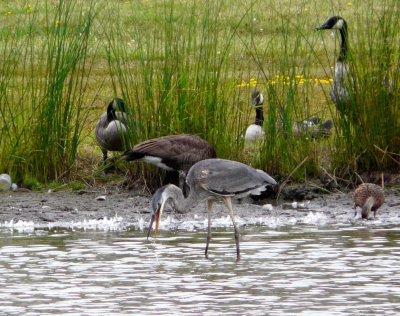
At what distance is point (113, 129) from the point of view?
11094mm

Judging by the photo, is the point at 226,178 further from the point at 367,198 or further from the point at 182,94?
the point at 182,94

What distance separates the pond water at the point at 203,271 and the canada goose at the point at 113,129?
164 cm

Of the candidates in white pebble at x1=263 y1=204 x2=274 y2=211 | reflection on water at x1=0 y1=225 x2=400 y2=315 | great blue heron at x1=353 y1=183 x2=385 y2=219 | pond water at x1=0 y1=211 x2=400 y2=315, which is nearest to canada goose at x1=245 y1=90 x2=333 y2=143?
white pebble at x1=263 y1=204 x2=274 y2=211

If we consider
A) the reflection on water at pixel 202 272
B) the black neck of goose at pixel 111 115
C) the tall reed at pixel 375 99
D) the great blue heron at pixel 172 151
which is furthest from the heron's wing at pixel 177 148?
the black neck of goose at pixel 111 115

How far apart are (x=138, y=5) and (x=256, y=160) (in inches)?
584

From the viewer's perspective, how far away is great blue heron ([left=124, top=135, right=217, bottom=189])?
9656mm

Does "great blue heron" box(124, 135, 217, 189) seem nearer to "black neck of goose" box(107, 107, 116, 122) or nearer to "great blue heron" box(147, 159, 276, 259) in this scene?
"great blue heron" box(147, 159, 276, 259)

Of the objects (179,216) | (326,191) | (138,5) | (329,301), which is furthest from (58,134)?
(138,5)

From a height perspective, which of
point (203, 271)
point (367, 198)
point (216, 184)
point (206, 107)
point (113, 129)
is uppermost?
point (206, 107)

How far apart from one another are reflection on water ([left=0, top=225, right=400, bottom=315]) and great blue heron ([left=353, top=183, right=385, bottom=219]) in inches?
8.8

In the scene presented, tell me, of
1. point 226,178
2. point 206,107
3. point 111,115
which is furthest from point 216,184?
point 111,115

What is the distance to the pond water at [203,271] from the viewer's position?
653 cm

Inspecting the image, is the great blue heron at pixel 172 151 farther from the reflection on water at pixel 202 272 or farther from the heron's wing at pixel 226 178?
the heron's wing at pixel 226 178

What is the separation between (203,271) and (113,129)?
3735mm
